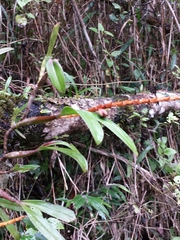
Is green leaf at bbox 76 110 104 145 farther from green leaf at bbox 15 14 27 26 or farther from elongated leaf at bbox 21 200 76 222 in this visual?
green leaf at bbox 15 14 27 26

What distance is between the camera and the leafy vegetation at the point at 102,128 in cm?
86

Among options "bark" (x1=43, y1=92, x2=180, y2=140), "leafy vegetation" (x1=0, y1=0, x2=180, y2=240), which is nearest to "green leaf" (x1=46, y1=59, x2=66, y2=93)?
"leafy vegetation" (x1=0, y1=0, x2=180, y2=240)

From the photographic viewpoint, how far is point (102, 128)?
689mm

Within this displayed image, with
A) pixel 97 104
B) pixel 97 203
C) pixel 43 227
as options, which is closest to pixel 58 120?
pixel 97 104

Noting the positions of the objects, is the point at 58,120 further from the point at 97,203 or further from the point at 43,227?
the point at 43,227

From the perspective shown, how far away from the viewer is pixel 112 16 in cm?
125

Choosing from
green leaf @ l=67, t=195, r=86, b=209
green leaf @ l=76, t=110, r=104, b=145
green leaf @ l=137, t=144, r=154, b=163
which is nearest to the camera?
green leaf @ l=76, t=110, r=104, b=145

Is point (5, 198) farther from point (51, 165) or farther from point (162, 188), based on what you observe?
point (162, 188)

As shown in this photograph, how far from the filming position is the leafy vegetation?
861 millimetres

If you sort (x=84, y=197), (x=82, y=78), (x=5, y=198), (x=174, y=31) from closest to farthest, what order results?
(x=5, y=198), (x=84, y=197), (x=82, y=78), (x=174, y=31)

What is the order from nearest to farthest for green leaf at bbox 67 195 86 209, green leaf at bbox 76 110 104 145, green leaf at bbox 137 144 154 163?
green leaf at bbox 76 110 104 145
green leaf at bbox 67 195 86 209
green leaf at bbox 137 144 154 163

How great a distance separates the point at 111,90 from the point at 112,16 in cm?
37

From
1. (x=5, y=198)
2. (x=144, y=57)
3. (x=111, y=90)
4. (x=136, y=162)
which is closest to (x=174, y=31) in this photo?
(x=144, y=57)

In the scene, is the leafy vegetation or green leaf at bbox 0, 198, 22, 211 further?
the leafy vegetation
